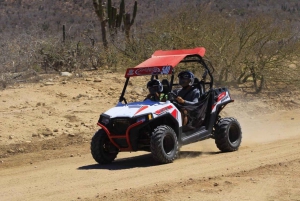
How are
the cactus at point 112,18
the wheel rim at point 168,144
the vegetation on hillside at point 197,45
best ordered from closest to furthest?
1. the wheel rim at point 168,144
2. the vegetation on hillside at point 197,45
3. the cactus at point 112,18

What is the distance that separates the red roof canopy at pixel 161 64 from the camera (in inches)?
431

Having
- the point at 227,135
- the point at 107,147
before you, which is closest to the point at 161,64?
the point at 107,147

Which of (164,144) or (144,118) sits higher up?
(144,118)

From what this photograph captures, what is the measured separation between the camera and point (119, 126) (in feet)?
34.8

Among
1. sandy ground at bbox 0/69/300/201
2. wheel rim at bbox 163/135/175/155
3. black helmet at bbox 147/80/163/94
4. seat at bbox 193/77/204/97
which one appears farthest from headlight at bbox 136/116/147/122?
seat at bbox 193/77/204/97

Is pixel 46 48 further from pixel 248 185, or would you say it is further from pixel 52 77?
pixel 248 185

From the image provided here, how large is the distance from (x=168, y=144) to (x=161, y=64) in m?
1.47

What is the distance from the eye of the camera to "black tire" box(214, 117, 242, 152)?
39.1 ft

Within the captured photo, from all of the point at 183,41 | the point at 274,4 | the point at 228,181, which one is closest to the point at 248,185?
the point at 228,181

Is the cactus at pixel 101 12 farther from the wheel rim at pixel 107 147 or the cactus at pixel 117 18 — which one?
the wheel rim at pixel 107 147

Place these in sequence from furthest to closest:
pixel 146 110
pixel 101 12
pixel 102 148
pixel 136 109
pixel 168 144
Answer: pixel 101 12 → pixel 102 148 → pixel 168 144 → pixel 136 109 → pixel 146 110

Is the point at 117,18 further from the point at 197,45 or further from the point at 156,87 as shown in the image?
the point at 156,87

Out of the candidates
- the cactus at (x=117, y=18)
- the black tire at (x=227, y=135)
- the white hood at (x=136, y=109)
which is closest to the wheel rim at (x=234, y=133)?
the black tire at (x=227, y=135)

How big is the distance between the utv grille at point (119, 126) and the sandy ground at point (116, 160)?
62 centimetres
